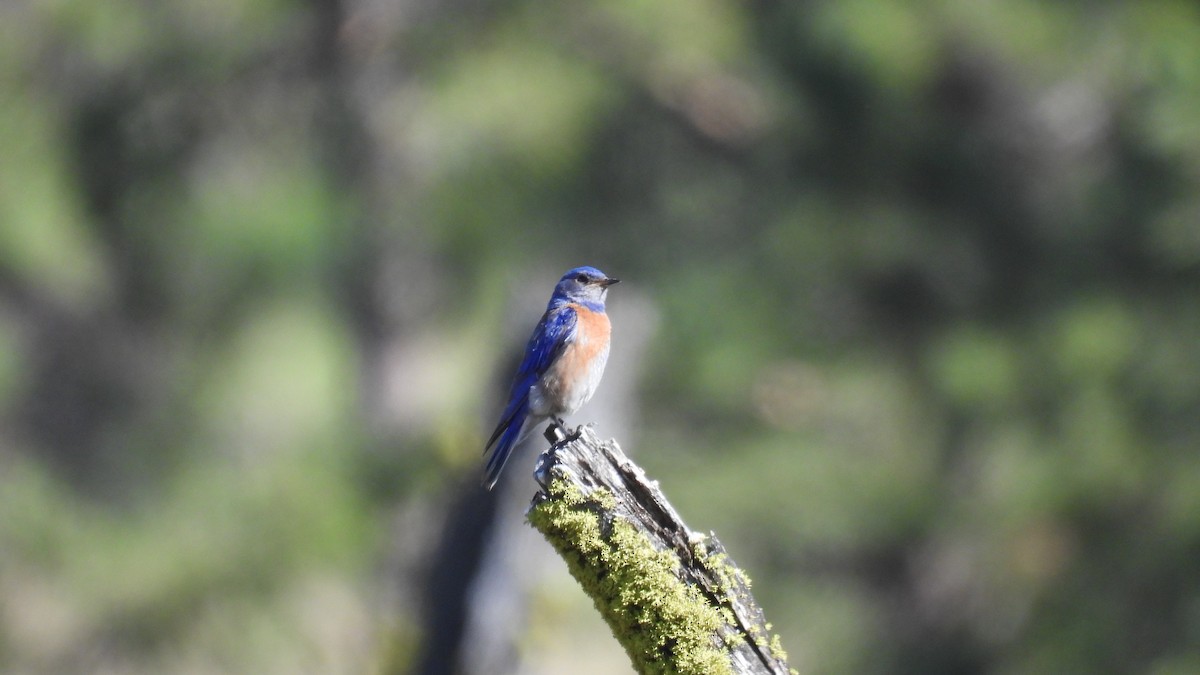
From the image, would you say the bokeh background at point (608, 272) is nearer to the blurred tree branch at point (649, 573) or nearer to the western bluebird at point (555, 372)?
the western bluebird at point (555, 372)

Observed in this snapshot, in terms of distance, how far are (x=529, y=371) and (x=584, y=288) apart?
651 mm

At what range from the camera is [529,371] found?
4711 millimetres

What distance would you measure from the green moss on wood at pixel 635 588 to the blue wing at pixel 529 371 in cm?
173

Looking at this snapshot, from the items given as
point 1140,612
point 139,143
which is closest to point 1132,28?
point 1140,612

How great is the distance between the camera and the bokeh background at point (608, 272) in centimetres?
779

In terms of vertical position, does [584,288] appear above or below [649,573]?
above

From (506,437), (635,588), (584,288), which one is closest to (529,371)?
(506,437)

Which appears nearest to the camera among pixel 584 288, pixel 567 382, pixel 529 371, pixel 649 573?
pixel 649 573

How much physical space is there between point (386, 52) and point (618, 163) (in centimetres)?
246

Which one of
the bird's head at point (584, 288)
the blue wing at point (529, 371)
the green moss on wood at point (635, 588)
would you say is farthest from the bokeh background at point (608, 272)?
the green moss on wood at point (635, 588)

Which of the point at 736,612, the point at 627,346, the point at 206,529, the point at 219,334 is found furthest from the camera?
the point at 219,334

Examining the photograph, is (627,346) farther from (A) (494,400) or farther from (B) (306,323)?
(B) (306,323)

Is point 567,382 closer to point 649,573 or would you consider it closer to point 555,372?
point 555,372

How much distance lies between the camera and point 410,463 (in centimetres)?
749
